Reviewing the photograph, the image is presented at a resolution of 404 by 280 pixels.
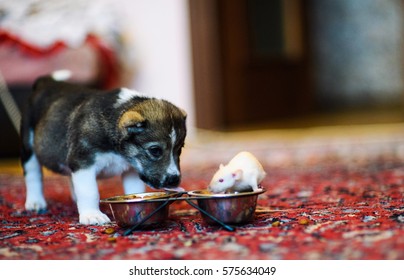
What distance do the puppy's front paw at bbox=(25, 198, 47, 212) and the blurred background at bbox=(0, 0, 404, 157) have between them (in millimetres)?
648

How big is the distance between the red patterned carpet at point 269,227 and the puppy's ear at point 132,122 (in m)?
0.33

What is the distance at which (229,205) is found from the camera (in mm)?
1813

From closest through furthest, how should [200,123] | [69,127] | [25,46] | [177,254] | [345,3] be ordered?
[177,254] < [69,127] < [25,46] < [200,123] < [345,3]

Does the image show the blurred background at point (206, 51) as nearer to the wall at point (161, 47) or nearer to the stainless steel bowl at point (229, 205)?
the wall at point (161, 47)

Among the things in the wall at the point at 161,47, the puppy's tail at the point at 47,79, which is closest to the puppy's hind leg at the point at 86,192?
the puppy's tail at the point at 47,79

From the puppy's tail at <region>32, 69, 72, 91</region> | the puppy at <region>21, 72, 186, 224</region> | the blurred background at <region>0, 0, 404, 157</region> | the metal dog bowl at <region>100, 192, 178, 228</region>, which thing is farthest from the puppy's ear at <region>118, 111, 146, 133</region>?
the puppy's tail at <region>32, 69, 72, 91</region>

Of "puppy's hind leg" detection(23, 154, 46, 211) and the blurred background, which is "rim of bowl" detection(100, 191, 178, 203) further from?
"puppy's hind leg" detection(23, 154, 46, 211)

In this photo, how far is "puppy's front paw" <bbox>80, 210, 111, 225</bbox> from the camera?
2.04m

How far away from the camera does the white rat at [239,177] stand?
188 centimetres

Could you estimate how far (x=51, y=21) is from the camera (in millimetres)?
4586

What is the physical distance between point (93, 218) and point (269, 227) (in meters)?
0.61

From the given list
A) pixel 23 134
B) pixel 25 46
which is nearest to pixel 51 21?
pixel 25 46
